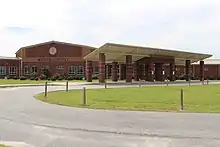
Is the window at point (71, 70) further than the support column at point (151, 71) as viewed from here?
Yes

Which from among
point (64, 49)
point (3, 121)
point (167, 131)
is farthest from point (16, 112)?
point (64, 49)

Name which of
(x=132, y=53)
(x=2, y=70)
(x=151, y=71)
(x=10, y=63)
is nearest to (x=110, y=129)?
(x=132, y=53)

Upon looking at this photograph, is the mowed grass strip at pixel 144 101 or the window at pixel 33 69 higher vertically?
the window at pixel 33 69

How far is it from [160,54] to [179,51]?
3945 mm

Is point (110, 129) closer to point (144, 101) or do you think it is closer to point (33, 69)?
point (144, 101)

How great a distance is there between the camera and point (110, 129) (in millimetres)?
11656

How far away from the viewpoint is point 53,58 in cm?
8531

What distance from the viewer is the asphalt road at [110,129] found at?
31.9 feet

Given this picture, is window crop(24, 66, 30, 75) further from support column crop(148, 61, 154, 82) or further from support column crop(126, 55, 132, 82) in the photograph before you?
support column crop(126, 55, 132, 82)

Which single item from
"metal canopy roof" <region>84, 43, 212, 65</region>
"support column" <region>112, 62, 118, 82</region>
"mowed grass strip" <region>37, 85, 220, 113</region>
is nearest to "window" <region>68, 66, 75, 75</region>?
"support column" <region>112, 62, 118, 82</region>

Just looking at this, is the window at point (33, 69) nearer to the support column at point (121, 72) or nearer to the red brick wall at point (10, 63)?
the red brick wall at point (10, 63)

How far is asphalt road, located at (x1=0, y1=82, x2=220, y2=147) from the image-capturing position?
9713 millimetres

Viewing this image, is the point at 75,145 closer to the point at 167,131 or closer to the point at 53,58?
the point at 167,131

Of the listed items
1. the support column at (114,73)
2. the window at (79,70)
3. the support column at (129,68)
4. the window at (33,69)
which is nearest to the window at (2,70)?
the window at (33,69)
